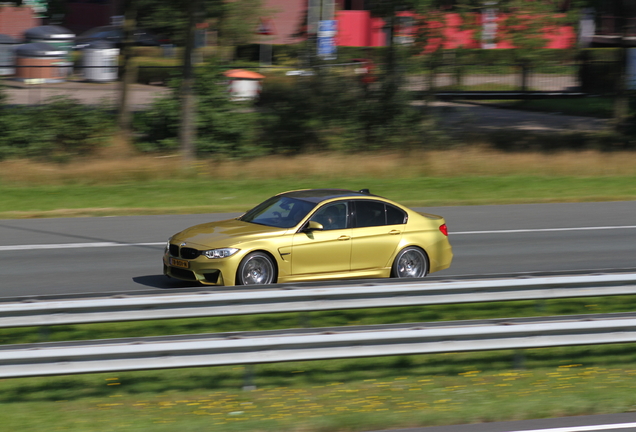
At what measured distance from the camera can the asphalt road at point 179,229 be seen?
12033 mm

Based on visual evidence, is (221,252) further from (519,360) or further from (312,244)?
(519,360)

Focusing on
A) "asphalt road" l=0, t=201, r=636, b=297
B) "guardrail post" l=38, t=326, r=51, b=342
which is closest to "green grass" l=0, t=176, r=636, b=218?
"asphalt road" l=0, t=201, r=636, b=297

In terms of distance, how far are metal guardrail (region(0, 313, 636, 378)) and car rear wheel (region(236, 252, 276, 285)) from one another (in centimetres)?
356

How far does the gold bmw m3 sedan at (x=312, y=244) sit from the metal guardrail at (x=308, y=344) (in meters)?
3.66

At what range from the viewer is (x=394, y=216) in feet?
38.9

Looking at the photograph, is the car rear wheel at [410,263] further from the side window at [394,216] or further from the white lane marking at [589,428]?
the white lane marking at [589,428]

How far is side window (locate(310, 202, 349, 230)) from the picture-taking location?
37.3ft

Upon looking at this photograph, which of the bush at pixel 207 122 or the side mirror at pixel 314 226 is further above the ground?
the bush at pixel 207 122

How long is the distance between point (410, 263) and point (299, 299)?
Answer: 451 centimetres

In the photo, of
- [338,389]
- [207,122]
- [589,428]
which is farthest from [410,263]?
[207,122]

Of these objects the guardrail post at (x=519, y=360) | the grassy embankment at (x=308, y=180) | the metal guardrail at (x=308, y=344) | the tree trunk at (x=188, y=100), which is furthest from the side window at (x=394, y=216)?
the tree trunk at (x=188, y=100)

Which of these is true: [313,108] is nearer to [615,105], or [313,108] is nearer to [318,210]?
[615,105]

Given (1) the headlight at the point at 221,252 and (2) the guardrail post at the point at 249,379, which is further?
(1) the headlight at the point at 221,252

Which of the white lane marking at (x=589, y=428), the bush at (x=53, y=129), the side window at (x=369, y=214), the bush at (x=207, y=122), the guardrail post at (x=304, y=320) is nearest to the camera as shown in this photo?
the white lane marking at (x=589, y=428)
